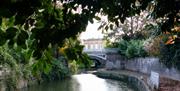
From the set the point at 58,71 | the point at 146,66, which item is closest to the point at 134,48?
the point at 146,66

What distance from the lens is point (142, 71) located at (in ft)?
94.1

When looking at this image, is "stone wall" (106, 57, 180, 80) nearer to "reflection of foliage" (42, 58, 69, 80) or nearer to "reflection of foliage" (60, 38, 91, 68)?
"reflection of foliage" (42, 58, 69, 80)

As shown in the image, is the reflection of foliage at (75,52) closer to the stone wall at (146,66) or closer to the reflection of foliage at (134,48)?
the stone wall at (146,66)

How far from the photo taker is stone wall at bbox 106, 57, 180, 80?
17.4 meters

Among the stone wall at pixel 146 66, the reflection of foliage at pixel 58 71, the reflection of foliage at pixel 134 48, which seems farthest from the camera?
the reflection of foliage at pixel 134 48

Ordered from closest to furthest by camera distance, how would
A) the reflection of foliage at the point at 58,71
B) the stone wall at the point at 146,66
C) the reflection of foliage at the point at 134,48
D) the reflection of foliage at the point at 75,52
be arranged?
the reflection of foliage at the point at 75,52
the stone wall at the point at 146,66
the reflection of foliage at the point at 58,71
the reflection of foliage at the point at 134,48

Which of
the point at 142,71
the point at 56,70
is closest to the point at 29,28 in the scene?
the point at 56,70

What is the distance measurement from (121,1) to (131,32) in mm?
34126

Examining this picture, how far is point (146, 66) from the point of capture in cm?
2683

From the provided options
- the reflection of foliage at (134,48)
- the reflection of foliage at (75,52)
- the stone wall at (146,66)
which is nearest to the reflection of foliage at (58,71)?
the stone wall at (146,66)

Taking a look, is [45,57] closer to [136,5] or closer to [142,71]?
[136,5]

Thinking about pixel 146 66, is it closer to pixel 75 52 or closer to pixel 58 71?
pixel 58 71

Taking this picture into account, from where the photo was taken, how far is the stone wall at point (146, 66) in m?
17.4

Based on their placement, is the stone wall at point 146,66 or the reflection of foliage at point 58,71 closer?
the stone wall at point 146,66
